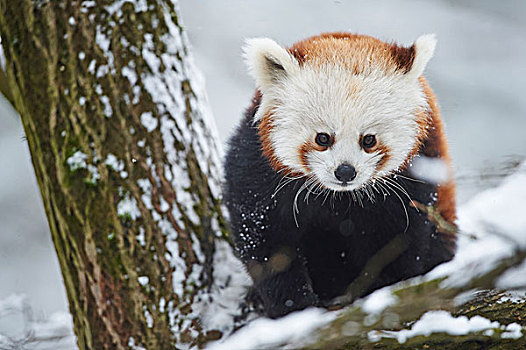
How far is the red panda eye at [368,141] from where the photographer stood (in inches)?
70.2

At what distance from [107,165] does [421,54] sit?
3.78 feet

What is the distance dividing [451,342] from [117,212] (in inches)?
45.8

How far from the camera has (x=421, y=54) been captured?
188 centimetres

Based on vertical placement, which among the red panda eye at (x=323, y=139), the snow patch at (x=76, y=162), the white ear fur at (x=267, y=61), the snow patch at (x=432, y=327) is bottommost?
the snow patch at (x=432, y=327)

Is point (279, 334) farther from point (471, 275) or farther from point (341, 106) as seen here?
point (341, 106)

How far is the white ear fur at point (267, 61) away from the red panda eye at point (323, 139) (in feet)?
0.87

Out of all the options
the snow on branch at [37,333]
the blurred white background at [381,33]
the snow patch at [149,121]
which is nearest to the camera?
the snow patch at [149,121]

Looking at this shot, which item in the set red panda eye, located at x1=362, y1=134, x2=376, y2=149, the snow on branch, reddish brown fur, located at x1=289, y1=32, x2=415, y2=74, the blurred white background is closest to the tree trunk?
the snow on branch

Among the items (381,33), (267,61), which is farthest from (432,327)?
(381,33)

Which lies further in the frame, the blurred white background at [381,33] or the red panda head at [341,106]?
the blurred white background at [381,33]

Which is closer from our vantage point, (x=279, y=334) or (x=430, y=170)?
(x=279, y=334)

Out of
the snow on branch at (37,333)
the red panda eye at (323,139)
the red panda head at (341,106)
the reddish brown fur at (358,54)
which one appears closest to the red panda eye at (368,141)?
the red panda head at (341,106)

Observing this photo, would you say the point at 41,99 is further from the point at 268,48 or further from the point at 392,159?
the point at 392,159

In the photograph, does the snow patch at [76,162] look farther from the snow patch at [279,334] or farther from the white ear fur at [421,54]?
the white ear fur at [421,54]
